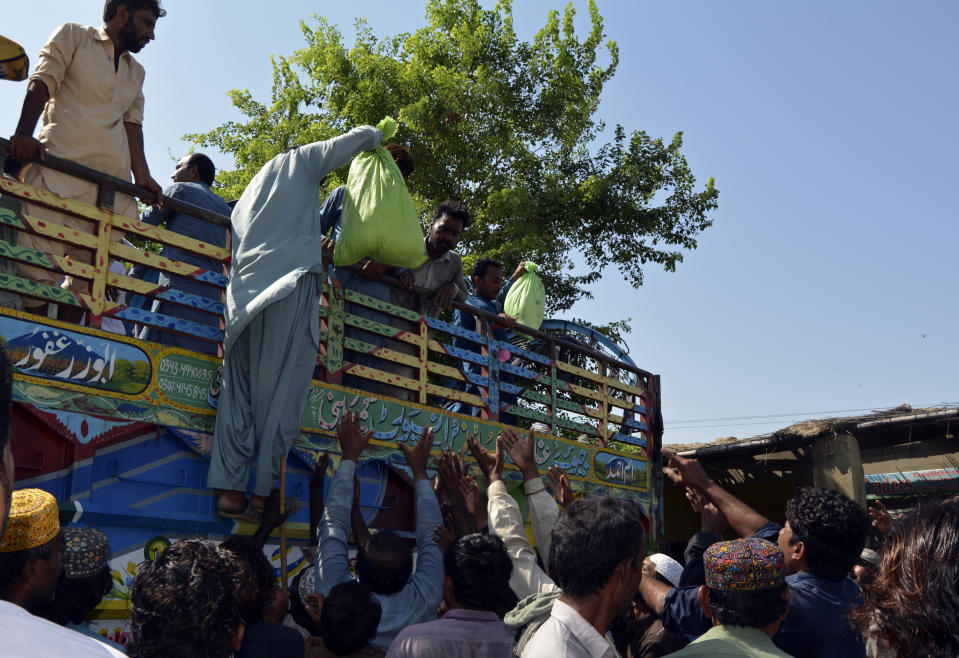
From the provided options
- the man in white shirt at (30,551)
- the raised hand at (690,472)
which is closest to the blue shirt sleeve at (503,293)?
the raised hand at (690,472)

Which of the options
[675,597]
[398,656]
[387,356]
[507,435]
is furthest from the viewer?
[387,356]

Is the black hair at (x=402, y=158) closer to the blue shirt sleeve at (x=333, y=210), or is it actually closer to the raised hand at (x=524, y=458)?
the blue shirt sleeve at (x=333, y=210)

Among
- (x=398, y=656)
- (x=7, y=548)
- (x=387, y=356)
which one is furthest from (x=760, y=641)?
(x=387, y=356)

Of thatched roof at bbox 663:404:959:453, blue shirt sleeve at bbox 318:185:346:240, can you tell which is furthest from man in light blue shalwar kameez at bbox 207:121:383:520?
thatched roof at bbox 663:404:959:453

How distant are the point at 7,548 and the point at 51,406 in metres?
1.22

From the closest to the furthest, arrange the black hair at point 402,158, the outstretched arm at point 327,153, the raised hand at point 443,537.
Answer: the raised hand at point 443,537 < the outstretched arm at point 327,153 < the black hair at point 402,158

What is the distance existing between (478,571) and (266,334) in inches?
72.3

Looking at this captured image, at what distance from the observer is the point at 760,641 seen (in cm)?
242

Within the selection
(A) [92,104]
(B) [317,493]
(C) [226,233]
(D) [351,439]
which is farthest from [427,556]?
(A) [92,104]

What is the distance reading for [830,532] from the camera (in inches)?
117

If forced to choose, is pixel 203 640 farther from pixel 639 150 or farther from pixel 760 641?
pixel 639 150

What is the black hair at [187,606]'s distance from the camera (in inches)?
73.5

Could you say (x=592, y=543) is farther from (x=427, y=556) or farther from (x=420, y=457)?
(x=420, y=457)

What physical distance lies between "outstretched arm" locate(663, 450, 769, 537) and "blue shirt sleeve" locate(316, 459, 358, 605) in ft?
4.67
